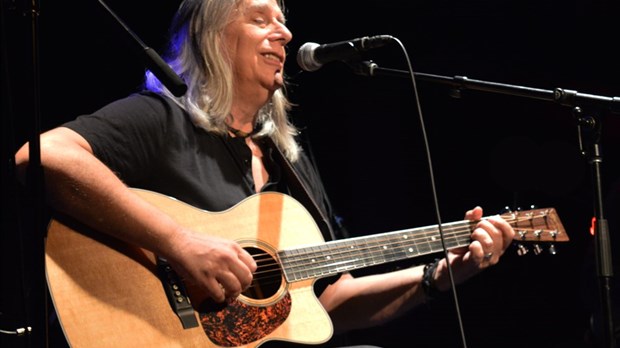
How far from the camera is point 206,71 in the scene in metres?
2.97

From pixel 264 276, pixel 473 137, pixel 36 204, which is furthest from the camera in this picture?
pixel 473 137

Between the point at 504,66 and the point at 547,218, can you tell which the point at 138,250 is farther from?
the point at 504,66

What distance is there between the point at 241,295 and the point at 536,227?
1.32m

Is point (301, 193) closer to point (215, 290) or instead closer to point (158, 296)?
point (215, 290)

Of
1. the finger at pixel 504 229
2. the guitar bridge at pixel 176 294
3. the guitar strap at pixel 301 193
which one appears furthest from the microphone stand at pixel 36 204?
the finger at pixel 504 229

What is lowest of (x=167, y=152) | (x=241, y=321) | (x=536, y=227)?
(x=241, y=321)

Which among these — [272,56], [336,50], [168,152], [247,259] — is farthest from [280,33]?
[247,259]

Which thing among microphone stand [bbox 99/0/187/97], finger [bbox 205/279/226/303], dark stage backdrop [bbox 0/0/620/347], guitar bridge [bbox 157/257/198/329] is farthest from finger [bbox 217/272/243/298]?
dark stage backdrop [bbox 0/0/620/347]

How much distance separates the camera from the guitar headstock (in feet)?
9.53

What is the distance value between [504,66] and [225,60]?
2217 mm

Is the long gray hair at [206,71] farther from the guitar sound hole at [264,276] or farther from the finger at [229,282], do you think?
the finger at [229,282]

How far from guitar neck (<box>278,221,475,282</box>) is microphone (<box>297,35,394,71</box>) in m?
0.69

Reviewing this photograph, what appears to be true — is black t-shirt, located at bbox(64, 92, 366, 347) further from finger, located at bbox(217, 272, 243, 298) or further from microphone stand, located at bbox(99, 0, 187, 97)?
microphone stand, located at bbox(99, 0, 187, 97)

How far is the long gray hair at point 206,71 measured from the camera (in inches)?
110
